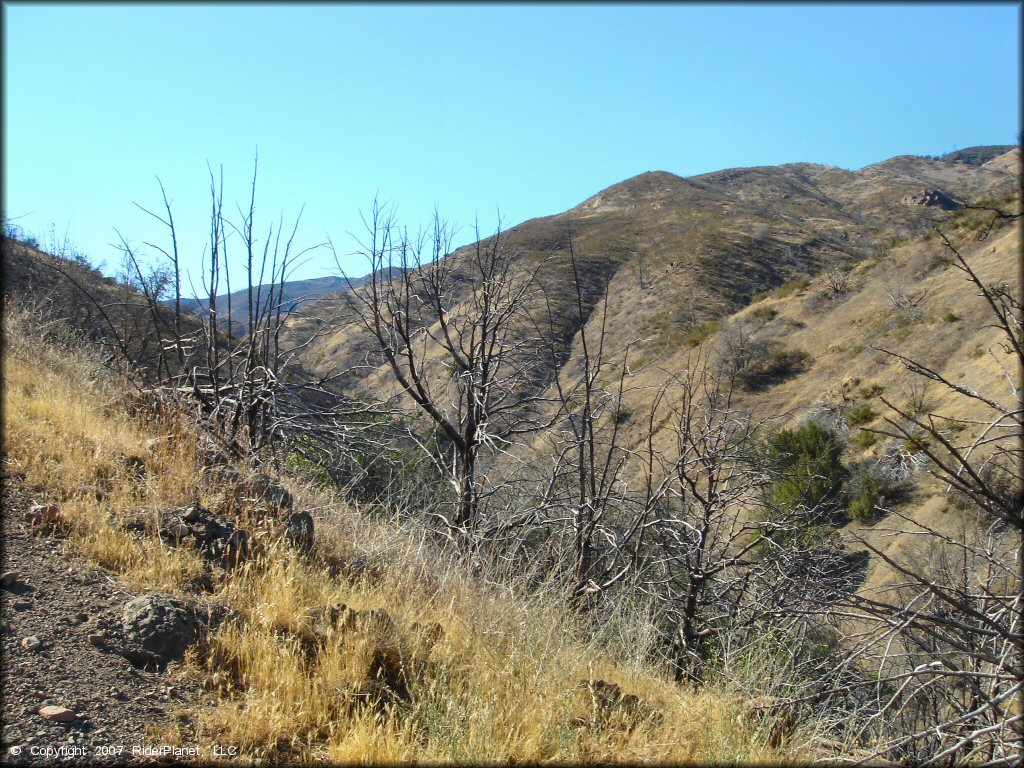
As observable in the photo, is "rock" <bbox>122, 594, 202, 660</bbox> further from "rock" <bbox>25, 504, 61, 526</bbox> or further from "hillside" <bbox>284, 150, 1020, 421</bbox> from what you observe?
"hillside" <bbox>284, 150, 1020, 421</bbox>

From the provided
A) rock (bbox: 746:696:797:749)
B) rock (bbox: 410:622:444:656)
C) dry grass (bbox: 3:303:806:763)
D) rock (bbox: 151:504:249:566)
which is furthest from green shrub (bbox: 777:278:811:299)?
rock (bbox: 151:504:249:566)

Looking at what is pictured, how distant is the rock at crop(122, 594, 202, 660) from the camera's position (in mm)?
2803

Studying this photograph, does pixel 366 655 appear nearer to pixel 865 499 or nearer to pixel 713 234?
pixel 865 499

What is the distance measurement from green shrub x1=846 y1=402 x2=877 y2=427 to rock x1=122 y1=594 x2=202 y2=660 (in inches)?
782

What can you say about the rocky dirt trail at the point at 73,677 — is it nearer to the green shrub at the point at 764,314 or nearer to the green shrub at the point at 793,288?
the green shrub at the point at 764,314

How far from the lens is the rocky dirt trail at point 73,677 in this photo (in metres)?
2.26

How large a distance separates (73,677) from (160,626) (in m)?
0.35

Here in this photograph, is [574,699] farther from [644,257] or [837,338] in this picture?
[644,257]

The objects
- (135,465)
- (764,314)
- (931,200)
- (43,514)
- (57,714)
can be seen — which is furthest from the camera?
(931,200)

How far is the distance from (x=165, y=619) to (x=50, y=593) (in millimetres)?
610

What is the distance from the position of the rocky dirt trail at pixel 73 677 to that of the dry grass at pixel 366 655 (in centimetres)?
13

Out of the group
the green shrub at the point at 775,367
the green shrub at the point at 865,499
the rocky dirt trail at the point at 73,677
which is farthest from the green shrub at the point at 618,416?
the green shrub at the point at 775,367

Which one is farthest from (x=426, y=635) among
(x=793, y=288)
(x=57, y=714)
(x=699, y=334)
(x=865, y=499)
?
(x=793, y=288)

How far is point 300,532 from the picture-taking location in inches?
161
